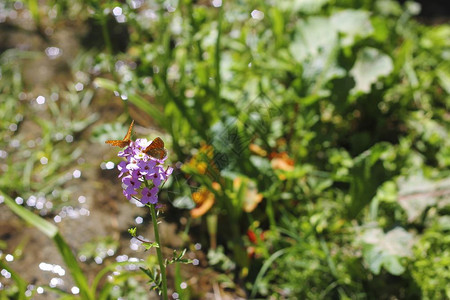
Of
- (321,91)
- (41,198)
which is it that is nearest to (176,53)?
(321,91)

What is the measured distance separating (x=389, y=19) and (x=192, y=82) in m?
1.22

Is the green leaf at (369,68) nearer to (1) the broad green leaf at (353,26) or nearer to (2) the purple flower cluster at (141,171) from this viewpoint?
(1) the broad green leaf at (353,26)

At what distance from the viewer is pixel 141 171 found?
46.5 inches

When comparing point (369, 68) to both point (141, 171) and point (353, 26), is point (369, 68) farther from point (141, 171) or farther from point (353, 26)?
point (141, 171)

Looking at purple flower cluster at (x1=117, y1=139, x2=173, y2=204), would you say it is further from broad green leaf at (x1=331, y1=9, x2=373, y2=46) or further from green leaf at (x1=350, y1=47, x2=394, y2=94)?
broad green leaf at (x1=331, y1=9, x2=373, y2=46)

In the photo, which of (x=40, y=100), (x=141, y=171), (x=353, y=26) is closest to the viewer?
(x=141, y=171)

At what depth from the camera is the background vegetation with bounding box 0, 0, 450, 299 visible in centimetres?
199

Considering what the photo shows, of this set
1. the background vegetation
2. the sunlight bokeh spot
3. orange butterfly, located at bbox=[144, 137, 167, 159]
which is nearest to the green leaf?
the background vegetation

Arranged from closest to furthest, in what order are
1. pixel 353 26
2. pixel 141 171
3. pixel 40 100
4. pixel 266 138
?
pixel 141 171 → pixel 266 138 → pixel 353 26 → pixel 40 100

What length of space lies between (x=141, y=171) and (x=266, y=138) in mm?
1111

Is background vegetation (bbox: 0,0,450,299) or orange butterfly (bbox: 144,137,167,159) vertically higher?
orange butterfly (bbox: 144,137,167,159)

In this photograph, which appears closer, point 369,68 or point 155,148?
point 155,148

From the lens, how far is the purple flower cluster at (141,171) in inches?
46.6

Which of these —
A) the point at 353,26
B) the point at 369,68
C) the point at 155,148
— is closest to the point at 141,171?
the point at 155,148
